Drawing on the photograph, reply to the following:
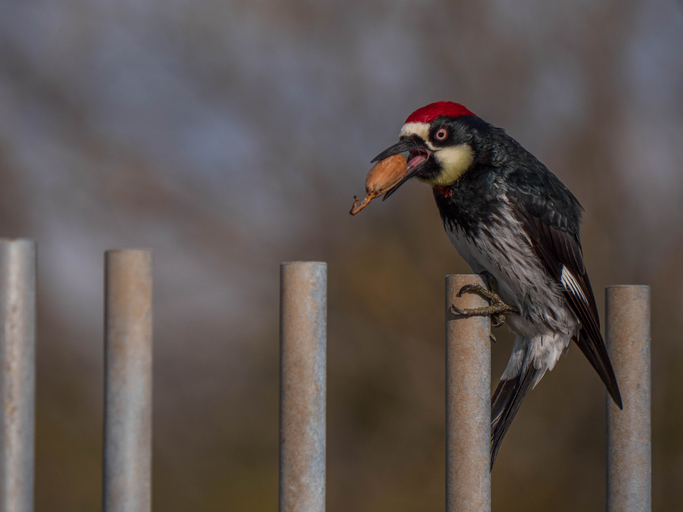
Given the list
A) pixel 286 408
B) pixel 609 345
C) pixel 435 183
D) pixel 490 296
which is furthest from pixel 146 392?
pixel 609 345

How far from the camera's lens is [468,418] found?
1479mm

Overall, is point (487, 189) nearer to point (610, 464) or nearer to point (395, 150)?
point (395, 150)

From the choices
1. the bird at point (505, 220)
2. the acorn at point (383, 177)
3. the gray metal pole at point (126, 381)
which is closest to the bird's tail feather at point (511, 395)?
the bird at point (505, 220)

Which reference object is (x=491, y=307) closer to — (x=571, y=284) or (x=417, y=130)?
(x=571, y=284)

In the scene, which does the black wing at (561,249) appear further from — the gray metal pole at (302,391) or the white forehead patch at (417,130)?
the gray metal pole at (302,391)

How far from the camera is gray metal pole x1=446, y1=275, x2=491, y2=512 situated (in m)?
1.48

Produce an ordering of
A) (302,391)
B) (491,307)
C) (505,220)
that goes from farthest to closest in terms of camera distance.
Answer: (505,220), (491,307), (302,391)

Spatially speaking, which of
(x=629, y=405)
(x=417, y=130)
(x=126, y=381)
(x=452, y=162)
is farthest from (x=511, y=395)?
(x=126, y=381)

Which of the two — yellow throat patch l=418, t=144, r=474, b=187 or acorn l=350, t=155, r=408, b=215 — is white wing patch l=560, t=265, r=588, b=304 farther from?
acorn l=350, t=155, r=408, b=215

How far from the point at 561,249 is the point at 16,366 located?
1505mm

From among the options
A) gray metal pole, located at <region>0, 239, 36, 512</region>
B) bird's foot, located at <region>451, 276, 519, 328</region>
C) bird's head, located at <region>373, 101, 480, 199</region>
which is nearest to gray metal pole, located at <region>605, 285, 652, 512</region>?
bird's foot, located at <region>451, 276, 519, 328</region>

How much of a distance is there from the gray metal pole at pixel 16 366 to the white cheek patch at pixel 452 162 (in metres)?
1.12

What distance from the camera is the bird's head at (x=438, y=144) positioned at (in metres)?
1.83

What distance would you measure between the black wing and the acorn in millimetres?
336
